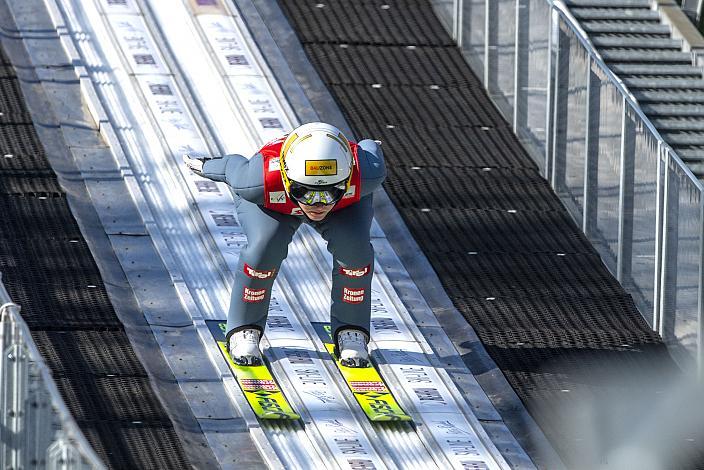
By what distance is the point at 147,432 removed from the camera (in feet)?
32.8

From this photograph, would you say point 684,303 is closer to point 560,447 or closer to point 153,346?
point 560,447

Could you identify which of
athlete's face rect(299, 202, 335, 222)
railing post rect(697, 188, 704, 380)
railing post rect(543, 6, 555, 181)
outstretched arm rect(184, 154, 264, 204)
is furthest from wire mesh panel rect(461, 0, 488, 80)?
athlete's face rect(299, 202, 335, 222)

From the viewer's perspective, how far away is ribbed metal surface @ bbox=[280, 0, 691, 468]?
37.4 ft

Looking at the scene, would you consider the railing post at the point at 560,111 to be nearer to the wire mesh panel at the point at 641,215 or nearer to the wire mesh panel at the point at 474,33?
the wire mesh panel at the point at 641,215

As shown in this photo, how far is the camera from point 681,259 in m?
12.0

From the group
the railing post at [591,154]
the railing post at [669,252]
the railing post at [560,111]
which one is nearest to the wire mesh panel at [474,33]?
the railing post at [560,111]

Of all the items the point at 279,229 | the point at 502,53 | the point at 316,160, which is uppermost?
the point at 316,160

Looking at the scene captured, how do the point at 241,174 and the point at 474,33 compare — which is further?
the point at 474,33

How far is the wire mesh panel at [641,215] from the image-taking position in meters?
12.4

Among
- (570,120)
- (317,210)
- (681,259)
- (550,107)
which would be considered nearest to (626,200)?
(681,259)

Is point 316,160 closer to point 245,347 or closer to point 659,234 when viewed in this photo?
point 245,347

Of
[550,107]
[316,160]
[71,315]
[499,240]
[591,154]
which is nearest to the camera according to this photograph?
[316,160]

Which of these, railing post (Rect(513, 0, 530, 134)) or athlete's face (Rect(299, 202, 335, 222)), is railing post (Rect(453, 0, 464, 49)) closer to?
railing post (Rect(513, 0, 530, 134))

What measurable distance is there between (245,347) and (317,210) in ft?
3.85
